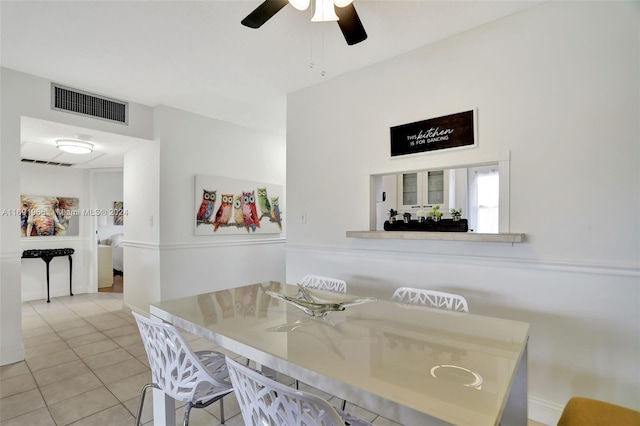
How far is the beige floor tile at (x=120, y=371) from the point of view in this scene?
244 centimetres

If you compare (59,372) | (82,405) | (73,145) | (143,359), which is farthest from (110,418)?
(73,145)

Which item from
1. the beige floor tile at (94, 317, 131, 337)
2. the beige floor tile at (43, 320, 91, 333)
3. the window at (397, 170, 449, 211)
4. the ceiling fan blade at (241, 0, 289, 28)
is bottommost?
the beige floor tile at (43, 320, 91, 333)

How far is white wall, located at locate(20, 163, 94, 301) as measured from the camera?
484 cm

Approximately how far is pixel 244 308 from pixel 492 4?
2.34 metres

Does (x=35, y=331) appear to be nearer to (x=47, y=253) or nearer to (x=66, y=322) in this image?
(x=66, y=322)

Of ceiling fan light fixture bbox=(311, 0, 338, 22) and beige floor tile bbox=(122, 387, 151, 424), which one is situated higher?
ceiling fan light fixture bbox=(311, 0, 338, 22)

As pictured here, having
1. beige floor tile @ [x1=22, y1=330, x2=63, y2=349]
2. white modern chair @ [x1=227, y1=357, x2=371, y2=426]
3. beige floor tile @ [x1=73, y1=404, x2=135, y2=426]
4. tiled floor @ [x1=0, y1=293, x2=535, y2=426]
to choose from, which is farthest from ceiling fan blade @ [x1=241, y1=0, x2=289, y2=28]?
beige floor tile @ [x1=22, y1=330, x2=63, y2=349]

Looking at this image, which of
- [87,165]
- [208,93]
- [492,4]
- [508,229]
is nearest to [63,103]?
[208,93]

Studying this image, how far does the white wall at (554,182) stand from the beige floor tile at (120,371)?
2.07 meters

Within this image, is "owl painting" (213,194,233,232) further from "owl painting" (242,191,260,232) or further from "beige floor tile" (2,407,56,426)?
"beige floor tile" (2,407,56,426)

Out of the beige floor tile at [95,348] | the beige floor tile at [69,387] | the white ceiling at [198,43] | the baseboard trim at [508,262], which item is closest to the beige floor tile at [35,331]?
the beige floor tile at [95,348]

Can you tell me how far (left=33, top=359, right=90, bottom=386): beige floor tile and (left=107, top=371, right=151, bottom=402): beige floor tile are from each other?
44 centimetres

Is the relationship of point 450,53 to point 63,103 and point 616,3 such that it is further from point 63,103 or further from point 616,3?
point 63,103

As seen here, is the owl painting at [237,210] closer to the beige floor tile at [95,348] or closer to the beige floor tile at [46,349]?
the beige floor tile at [95,348]
